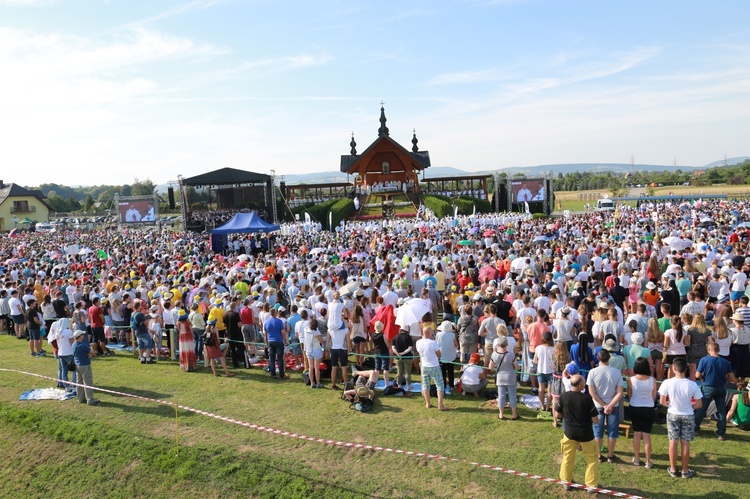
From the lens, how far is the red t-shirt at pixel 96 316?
11.9 m

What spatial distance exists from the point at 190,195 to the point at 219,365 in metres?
33.4

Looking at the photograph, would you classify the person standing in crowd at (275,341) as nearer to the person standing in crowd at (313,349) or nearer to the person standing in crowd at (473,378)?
the person standing in crowd at (313,349)

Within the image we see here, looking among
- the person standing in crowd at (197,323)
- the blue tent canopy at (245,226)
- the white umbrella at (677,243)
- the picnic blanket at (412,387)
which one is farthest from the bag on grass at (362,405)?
the blue tent canopy at (245,226)

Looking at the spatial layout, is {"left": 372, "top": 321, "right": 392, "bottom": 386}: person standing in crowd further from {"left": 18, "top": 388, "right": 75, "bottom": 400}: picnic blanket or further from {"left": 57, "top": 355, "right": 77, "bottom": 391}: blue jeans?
{"left": 18, "top": 388, "right": 75, "bottom": 400}: picnic blanket

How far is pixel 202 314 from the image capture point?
1098 centimetres

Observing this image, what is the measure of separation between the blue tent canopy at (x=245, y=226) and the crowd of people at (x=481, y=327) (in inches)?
195

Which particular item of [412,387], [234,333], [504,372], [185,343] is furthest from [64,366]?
[504,372]

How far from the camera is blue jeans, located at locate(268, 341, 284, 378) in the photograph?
9852mm

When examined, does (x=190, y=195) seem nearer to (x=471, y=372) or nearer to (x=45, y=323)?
(x=45, y=323)

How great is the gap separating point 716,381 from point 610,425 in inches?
58.6

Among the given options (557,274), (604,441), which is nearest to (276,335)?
(604,441)

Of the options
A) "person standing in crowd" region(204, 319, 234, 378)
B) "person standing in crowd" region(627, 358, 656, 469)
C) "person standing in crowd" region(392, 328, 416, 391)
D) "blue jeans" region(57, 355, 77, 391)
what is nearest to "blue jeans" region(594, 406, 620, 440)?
"person standing in crowd" region(627, 358, 656, 469)

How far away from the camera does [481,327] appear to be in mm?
8695

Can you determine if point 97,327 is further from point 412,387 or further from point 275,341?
point 412,387
